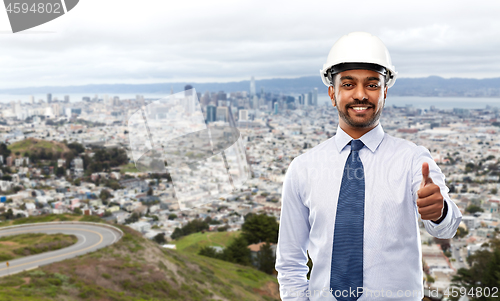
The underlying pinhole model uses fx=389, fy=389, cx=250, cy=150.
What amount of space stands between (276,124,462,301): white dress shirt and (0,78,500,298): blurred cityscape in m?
Answer: 16.4

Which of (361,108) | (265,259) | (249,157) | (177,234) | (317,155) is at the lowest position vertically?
(177,234)

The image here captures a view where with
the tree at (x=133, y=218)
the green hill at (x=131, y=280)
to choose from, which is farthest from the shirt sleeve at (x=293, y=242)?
the tree at (x=133, y=218)

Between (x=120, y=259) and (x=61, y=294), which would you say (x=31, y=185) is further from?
(x=61, y=294)

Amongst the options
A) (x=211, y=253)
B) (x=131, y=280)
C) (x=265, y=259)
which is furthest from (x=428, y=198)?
(x=211, y=253)

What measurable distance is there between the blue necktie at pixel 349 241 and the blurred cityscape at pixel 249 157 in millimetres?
16437

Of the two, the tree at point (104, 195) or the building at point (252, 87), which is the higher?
the building at point (252, 87)

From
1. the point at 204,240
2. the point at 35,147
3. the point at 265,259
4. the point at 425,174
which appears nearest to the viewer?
the point at 425,174

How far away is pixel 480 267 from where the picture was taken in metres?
15.0

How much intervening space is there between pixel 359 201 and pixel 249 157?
85.5 feet

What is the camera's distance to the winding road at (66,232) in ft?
27.9

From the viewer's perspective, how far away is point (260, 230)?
1595 cm

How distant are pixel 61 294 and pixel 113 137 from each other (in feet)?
114

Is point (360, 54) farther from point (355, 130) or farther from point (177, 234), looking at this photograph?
point (177, 234)

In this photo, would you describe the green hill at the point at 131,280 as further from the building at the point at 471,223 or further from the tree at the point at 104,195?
the tree at the point at 104,195
